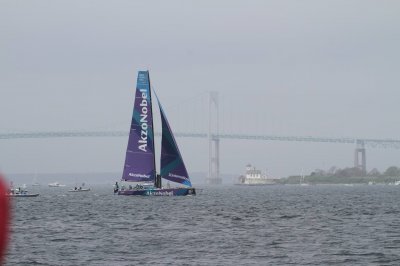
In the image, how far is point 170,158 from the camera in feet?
204

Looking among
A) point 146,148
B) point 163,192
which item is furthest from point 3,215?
point 163,192

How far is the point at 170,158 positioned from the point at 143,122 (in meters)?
3.55

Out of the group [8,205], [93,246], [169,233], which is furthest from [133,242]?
[8,205]

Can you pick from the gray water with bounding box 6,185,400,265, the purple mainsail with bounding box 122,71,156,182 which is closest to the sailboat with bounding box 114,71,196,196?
the purple mainsail with bounding box 122,71,156,182

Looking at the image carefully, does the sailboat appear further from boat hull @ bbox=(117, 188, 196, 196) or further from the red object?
the red object

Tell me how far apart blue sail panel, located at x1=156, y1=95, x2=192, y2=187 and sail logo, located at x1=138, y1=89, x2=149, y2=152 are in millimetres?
1332

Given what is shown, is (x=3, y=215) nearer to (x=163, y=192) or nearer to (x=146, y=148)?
(x=146, y=148)

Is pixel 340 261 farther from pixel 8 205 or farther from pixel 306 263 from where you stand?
pixel 8 205

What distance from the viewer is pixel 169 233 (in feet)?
94.1

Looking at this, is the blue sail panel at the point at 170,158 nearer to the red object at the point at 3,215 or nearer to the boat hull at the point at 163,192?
the boat hull at the point at 163,192

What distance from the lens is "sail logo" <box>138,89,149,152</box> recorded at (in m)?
62.8

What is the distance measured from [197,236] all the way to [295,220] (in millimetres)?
10529

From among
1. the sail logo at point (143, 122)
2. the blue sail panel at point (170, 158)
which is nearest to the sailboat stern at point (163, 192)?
the blue sail panel at point (170, 158)

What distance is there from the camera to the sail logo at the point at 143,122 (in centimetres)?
6275
